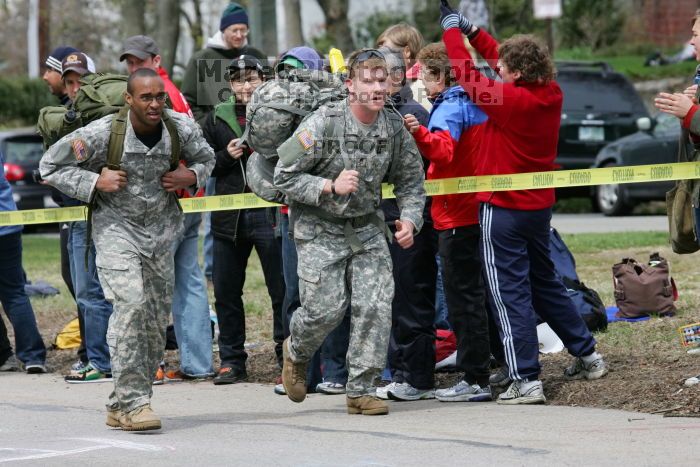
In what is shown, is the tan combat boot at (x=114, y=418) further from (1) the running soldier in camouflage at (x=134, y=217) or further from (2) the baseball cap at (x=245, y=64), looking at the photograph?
(2) the baseball cap at (x=245, y=64)

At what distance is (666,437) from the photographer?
6672 mm

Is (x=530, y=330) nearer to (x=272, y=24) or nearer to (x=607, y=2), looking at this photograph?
(x=272, y=24)

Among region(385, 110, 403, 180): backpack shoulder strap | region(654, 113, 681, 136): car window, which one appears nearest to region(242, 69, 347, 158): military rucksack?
region(385, 110, 403, 180): backpack shoulder strap

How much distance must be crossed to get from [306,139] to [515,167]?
1251 mm

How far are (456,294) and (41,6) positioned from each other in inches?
1335

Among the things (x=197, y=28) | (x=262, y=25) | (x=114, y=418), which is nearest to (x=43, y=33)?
(x=197, y=28)

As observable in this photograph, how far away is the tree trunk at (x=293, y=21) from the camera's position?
26.7 m

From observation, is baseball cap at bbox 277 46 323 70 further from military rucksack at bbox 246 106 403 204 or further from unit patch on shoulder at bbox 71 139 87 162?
unit patch on shoulder at bbox 71 139 87 162

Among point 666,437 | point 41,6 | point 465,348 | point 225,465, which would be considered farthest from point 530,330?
point 41,6

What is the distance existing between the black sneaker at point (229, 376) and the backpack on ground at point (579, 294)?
2.33 meters

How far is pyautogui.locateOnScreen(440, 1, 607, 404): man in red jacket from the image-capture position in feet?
25.3

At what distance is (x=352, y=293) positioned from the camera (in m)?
7.68

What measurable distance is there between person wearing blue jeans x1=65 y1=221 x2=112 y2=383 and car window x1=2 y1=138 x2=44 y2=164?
1459 centimetres

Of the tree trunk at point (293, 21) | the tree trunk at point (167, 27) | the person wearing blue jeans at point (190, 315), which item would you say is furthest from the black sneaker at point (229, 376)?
the tree trunk at point (293, 21)
